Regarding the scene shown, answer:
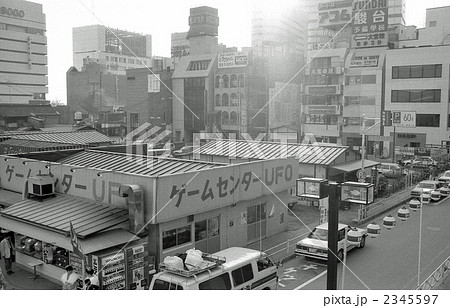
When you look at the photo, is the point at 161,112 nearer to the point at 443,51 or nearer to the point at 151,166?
the point at 443,51

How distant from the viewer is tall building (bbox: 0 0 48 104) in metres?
117

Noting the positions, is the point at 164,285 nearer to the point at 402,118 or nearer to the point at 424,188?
the point at 424,188

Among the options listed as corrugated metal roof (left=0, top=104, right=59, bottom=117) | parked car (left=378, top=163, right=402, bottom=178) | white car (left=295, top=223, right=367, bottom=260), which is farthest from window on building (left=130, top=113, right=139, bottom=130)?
white car (left=295, top=223, right=367, bottom=260)

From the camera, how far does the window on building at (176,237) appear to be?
58.1ft

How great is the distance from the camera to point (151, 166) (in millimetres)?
22641

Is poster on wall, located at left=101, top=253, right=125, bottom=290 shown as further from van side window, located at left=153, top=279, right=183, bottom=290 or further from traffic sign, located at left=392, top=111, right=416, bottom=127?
traffic sign, located at left=392, top=111, right=416, bottom=127

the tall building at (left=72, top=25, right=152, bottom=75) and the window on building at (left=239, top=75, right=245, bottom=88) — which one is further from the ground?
the tall building at (left=72, top=25, right=152, bottom=75)

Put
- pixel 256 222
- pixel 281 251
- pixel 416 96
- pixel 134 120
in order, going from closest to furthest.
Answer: pixel 281 251 < pixel 256 222 < pixel 416 96 < pixel 134 120

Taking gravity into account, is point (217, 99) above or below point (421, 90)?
below

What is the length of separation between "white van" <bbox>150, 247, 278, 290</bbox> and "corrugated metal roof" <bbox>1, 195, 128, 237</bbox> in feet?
15.3

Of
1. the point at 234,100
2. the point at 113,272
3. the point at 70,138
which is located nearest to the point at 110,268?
the point at 113,272

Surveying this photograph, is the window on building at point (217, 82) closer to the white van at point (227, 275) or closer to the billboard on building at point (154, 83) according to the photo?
the billboard on building at point (154, 83)

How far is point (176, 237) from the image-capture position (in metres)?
18.2

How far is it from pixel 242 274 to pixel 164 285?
254 cm
